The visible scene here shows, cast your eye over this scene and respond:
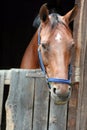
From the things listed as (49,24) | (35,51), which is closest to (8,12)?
(35,51)

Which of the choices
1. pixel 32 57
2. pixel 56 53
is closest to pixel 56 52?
pixel 56 53

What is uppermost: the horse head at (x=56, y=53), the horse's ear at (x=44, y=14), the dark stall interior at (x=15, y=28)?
the dark stall interior at (x=15, y=28)

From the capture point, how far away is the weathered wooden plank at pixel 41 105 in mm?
3367

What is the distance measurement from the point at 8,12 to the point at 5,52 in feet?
2.08

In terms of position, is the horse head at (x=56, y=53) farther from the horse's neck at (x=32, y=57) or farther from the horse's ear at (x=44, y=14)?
the horse's neck at (x=32, y=57)

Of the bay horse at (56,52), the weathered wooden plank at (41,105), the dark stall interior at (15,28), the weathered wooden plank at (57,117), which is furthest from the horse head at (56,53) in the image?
the dark stall interior at (15,28)

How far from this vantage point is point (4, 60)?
6.21 m

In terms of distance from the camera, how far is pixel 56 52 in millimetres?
3084

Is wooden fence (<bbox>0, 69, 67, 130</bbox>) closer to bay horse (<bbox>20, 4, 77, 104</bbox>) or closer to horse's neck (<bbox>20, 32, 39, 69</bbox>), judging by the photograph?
bay horse (<bbox>20, 4, 77, 104</bbox>)

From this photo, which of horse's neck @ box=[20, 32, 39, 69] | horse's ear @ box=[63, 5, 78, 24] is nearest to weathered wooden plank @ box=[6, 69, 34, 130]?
horse's neck @ box=[20, 32, 39, 69]

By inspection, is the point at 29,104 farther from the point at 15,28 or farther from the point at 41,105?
the point at 15,28

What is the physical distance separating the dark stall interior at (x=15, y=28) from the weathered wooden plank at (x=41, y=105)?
9.13 ft

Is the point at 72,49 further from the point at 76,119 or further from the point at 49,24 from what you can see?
the point at 76,119

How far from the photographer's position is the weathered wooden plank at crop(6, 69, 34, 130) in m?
3.34
